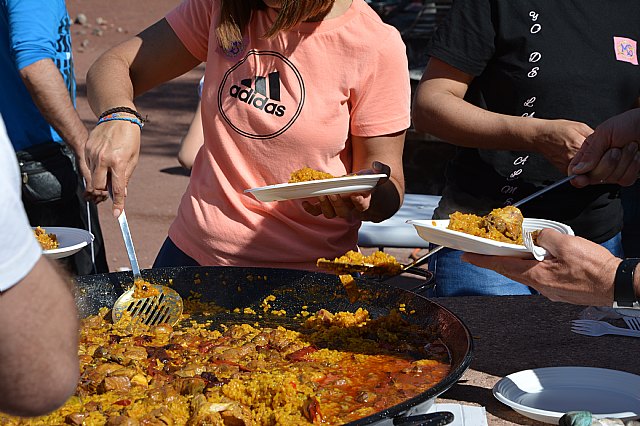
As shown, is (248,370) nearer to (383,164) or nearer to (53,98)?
(383,164)

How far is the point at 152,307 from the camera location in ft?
8.14

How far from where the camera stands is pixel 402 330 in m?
2.37

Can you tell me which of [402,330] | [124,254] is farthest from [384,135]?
[124,254]

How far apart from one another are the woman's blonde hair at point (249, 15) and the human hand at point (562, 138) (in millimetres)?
846

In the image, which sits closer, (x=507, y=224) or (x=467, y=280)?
(x=507, y=224)

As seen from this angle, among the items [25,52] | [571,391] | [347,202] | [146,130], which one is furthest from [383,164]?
[146,130]

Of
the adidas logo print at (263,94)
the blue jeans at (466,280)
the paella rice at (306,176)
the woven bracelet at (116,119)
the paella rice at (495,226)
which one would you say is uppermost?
the adidas logo print at (263,94)

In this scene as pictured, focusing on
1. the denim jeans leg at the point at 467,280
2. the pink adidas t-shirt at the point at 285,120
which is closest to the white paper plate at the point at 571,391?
the pink adidas t-shirt at the point at 285,120

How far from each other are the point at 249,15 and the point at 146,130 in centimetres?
943

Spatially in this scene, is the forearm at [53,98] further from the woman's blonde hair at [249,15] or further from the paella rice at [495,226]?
the paella rice at [495,226]

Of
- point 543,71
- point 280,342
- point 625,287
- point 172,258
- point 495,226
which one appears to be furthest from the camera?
point 543,71

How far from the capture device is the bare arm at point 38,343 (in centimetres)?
101

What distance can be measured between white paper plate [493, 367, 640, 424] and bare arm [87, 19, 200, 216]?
3.90 ft

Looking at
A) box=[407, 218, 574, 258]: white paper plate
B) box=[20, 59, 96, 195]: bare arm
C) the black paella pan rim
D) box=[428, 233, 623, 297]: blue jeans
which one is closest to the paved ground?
box=[428, 233, 623, 297]: blue jeans
